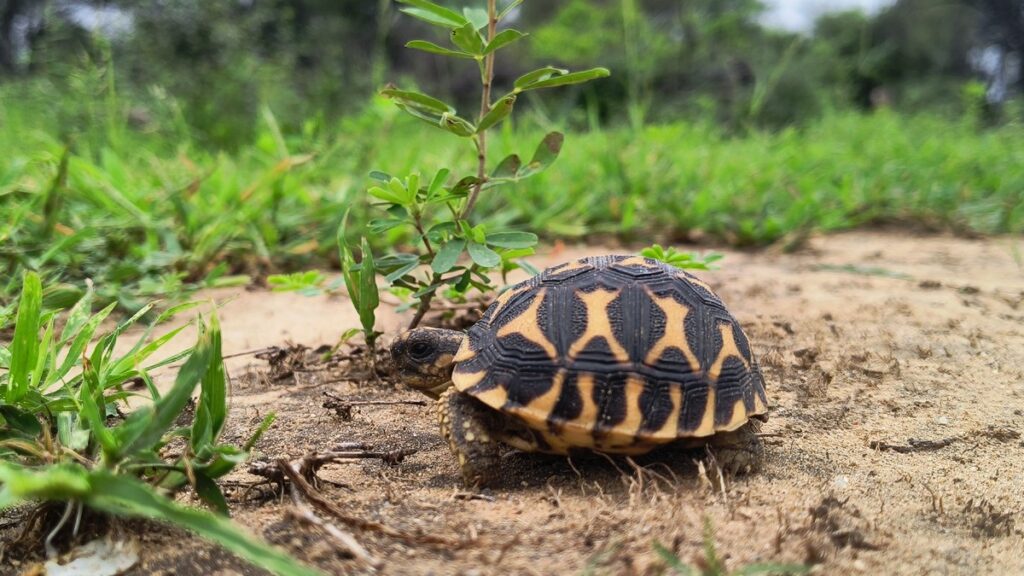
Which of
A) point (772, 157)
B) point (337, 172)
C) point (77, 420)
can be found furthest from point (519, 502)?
point (772, 157)

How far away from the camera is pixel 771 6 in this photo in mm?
11094

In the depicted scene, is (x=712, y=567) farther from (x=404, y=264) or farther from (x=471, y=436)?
(x=404, y=264)

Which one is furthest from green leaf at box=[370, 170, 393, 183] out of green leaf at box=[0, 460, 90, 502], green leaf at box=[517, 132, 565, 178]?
green leaf at box=[0, 460, 90, 502]

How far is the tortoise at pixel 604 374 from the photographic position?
1561mm

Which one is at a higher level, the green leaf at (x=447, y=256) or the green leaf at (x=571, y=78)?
the green leaf at (x=571, y=78)

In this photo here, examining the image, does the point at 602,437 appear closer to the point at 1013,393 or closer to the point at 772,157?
the point at 1013,393

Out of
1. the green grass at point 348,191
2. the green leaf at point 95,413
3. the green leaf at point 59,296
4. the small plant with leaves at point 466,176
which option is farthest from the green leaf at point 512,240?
the green leaf at point 59,296

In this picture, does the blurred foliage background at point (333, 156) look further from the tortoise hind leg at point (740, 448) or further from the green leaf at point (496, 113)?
the tortoise hind leg at point (740, 448)

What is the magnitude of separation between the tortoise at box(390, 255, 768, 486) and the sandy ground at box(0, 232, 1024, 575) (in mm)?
81

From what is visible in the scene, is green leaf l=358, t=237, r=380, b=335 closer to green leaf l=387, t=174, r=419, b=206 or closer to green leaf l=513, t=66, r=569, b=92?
green leaf l=387, t=174, r=419, b=206

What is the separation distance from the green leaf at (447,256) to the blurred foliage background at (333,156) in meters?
1.19

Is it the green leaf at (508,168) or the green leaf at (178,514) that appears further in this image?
the green leaf at (508,168)

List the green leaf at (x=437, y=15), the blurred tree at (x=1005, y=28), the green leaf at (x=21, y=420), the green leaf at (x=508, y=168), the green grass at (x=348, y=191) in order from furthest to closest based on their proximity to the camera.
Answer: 1. the blurred tree at (x=1005, y=28)
2. the green grass at (x=348, y=191)
3. the green leaf at (x=508, y=168)
4. the green leaf at (x=437, y=15)
5. the green leaf at (x=21, y=420)

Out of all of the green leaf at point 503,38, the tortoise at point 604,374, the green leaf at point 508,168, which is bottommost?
the tortoise at point 604,374
